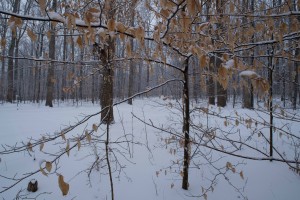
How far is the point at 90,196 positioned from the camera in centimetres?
345

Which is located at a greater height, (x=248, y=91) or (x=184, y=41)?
(x=184, y=41)

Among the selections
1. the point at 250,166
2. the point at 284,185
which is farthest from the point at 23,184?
the point at 284,185

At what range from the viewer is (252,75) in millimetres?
1186

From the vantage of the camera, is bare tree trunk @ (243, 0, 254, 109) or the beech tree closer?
the beech tree

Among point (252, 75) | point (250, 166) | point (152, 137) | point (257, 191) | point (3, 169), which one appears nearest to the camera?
point (252, 75)

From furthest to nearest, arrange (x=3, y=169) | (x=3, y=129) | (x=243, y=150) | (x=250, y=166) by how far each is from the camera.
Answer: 1. (x=3, y=129)
2. (x=243, y=150)
3. (x=250, y=166)
4. (x=3, y=169)

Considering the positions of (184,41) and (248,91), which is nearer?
(248,91)

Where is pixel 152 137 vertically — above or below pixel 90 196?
above

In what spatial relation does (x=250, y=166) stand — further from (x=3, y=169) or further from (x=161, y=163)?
(x=3, y=169)

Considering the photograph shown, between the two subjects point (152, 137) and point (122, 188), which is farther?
point (152, 137)

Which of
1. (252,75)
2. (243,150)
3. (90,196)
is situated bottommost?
(90,196)

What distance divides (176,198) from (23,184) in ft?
9.13

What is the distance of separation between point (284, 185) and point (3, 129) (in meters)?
7.93

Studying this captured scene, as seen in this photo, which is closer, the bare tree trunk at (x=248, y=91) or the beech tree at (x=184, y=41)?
the beech tree at (x=184, y=41)
